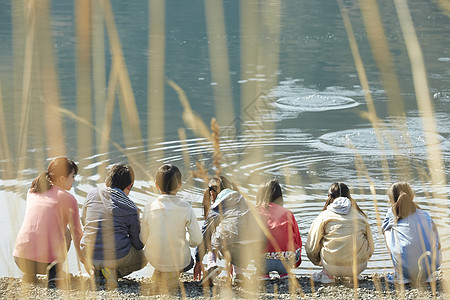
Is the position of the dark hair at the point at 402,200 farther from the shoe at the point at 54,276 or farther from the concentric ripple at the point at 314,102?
the concentric ripple at the point at 314,102

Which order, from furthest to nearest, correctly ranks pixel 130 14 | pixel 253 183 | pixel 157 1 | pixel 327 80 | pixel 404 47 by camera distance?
pixel 130 14 < pixel 404 47 < pixel 327 80 < pixel 253 183 < pixel 157 1

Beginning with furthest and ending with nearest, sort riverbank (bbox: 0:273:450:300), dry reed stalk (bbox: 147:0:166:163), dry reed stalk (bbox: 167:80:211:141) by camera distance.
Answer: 1. dry reed stalk (bbox: 147:0:166:163)
2. riverbank (bbox: 0:273:450:300)
3. dry reed stalk (bbox: 167:80:211:141)

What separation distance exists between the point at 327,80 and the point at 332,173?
7.02 meters

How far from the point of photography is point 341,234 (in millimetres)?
5430

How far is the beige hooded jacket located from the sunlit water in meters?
0.62

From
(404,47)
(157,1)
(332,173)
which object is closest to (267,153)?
(332,173)

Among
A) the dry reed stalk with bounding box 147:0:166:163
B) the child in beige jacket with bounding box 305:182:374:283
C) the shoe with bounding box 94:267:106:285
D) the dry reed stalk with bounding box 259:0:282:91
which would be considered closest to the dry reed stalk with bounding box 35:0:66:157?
the dry reed stalk with bounding box 147:0:166:163

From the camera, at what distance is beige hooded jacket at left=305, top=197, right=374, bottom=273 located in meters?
5.39

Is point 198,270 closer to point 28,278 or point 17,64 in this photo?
point 28,278

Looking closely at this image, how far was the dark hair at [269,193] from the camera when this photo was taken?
5.43 metres

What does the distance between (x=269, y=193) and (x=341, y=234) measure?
0.60 metres

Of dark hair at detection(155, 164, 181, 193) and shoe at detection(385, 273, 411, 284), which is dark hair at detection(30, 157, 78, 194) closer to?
dark hair at detection(155, 164, 181, 193)

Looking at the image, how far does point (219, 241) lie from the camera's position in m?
5.50

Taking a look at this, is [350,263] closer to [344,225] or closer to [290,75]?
[344,225]
